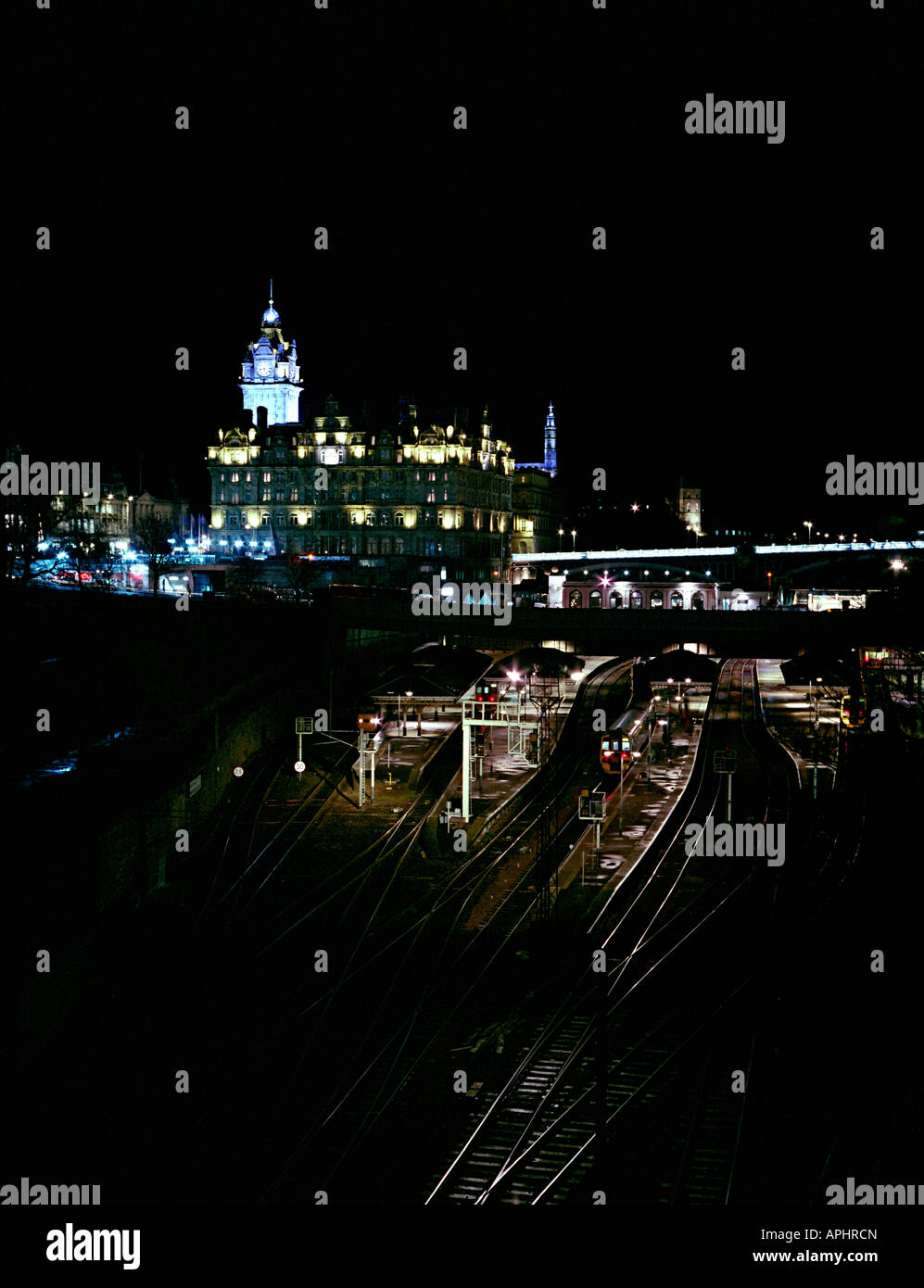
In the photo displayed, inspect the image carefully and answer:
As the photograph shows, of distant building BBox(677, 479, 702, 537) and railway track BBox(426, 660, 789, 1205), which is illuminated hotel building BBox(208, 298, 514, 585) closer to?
distant building BBox(677, 479, 702, 537)

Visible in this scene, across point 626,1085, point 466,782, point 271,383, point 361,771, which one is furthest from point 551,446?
point 626,1085

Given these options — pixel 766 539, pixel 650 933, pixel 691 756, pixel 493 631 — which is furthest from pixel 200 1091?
pixel 766 539

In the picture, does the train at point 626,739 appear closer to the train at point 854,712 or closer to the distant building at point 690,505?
the train at point 854,712

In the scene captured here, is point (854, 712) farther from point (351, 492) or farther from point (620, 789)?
point (351, 492)

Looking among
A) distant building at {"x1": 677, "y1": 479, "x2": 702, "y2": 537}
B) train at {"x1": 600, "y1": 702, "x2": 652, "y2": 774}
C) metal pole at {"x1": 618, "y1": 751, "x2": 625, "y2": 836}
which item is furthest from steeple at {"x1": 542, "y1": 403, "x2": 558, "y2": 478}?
metal pole at {"x1": 618, "y1": 751, "x2": 625, "y2": 836}

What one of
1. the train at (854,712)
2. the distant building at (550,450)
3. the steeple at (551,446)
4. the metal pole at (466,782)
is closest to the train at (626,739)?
the metal pole at (466,782)

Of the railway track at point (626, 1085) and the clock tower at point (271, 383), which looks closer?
the railway track at point (626, 1085)
